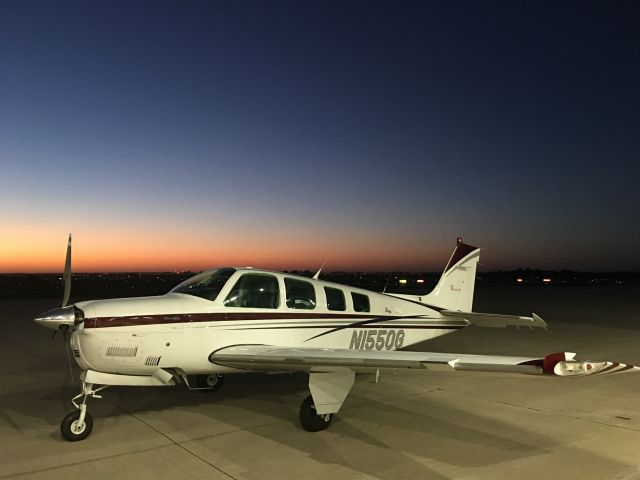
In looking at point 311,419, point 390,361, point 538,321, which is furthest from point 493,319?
point 311,419

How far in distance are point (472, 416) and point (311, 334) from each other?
2439 mm

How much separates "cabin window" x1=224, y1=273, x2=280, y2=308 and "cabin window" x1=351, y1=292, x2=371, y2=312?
150 centimetres

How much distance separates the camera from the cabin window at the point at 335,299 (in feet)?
25.7

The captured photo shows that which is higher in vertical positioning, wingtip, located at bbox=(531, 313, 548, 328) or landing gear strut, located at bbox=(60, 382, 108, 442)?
wingtip, located at bbox=(531, 313, 548, 328)

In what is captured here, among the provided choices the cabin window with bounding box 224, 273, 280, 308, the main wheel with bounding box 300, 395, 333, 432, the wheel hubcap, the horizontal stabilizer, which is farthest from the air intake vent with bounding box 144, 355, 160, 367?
the horizontal stabilizer

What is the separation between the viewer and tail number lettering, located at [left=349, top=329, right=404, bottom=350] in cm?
815

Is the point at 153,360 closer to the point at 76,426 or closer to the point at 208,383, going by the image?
the point at 76,426

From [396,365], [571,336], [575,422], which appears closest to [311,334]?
[396,365]

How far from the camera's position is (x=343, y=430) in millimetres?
6105

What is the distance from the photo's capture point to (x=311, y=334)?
294 inches

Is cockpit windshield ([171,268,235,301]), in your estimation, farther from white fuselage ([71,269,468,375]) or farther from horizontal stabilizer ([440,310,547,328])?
horizontal stabilizer ([440,310,547,328])

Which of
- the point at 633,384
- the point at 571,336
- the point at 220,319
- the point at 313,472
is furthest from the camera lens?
the point at 571,336

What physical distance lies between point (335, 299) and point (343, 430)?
228 cm

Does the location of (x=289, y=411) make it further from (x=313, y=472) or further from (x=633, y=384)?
(x=633, y=384)
